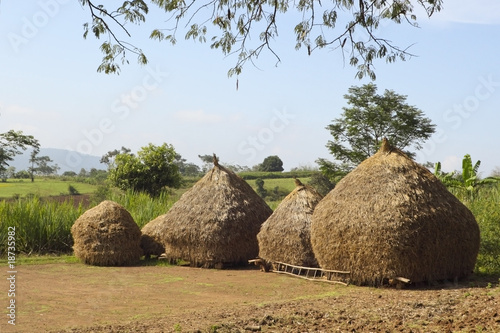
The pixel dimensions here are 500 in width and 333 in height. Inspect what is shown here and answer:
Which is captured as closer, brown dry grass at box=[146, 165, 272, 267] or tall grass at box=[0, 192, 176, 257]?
brown dry grass at box=[146, 165, 272, 267]

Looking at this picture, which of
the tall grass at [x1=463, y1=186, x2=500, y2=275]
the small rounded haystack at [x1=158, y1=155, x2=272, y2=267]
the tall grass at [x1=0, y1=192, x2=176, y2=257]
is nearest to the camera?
the tall grass at [x1=463, y1=186, x2=500, y2=275]

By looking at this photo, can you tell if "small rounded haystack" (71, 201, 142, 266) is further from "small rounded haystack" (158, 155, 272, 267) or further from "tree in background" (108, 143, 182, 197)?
"tree in background" (108, 143, 182, 197)

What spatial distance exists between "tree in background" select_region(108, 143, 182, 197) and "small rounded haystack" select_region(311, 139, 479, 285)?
19267mm

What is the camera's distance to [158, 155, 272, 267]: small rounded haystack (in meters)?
13.5

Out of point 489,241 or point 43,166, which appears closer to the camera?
point 489,241

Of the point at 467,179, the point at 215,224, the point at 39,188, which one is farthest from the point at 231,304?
the point at 39,188

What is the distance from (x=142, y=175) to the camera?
97.7 ft

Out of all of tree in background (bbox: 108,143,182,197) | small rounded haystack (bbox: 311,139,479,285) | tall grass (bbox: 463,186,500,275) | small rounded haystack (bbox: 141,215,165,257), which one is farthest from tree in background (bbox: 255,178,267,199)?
small rounded haystack (bbox: 311,139,479,285)

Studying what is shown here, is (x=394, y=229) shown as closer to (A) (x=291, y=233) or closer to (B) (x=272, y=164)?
(A) (x=291, y=233)

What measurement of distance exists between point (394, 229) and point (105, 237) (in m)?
6.82

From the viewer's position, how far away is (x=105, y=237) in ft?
45.3

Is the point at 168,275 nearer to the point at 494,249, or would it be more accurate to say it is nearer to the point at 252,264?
the point at 252,264

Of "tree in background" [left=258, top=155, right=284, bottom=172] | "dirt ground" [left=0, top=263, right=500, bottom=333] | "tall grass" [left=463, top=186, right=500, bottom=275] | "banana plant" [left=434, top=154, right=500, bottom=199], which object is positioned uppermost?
"tree in background" [left=258, top=155, right=284, bottom=172]

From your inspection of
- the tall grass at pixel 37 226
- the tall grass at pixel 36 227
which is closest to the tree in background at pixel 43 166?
the tall grass at pixel 37 226
